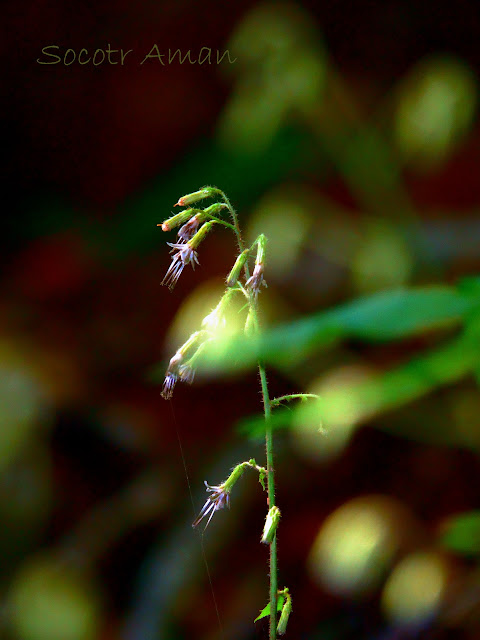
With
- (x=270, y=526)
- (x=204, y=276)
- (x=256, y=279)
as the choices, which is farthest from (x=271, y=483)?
(x=204, y=276)

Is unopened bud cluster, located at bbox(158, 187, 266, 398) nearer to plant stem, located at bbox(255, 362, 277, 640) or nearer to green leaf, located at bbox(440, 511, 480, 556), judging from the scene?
plant stem, located at bbox(255, 362, 277, 640)

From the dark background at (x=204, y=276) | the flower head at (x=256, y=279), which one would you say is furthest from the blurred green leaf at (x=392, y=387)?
the dark background at (x=204, y=276)

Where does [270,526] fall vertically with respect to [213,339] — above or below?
below

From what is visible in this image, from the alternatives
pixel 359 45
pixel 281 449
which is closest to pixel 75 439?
pixel 281 449

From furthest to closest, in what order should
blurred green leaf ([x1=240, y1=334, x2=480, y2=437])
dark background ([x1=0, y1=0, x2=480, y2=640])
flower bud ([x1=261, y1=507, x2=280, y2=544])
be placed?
dark background ([x1=0, y1=0, x2=480, y2=640]) < flower bud ([x1=261, y1=507, x2=280, y2=544]) < blurred green leaf ([x1=240, y1=334, x2=480, y2=437])

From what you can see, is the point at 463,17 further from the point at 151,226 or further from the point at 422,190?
the point at 151,226

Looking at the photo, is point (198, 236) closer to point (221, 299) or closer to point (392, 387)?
point (221, 299)

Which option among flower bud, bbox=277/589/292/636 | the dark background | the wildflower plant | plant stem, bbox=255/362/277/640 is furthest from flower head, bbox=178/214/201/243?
the dark background
